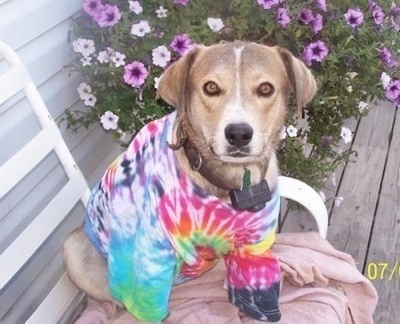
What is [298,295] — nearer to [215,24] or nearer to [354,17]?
[215,24]

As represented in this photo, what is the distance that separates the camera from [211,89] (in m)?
1.83

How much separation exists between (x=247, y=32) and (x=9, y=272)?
1.46 meters

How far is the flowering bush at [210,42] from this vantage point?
2.65m

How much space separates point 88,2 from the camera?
105 inches

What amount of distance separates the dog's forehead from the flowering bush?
720 mm

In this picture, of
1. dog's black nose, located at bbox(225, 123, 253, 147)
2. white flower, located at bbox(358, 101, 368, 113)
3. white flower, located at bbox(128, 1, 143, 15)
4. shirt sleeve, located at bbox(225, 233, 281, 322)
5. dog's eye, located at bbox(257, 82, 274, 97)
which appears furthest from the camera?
white flower, located at bbox(358, 101, 368, 113)

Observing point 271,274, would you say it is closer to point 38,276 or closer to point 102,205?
point 102,205

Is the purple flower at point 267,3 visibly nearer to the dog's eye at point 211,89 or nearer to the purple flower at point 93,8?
the purple flower at point 93,8

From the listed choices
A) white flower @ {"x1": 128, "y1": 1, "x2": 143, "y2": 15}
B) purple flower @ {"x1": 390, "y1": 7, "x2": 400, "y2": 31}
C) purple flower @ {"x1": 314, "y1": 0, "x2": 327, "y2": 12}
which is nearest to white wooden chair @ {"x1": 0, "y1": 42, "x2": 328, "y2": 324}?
white flower @ {"x1": 128, "y1": 1, "x2": 143, "y2": 15}

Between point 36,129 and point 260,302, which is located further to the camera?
point 36,129

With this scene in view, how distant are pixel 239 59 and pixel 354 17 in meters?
1.15

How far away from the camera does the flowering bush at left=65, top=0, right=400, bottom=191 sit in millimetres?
2654
